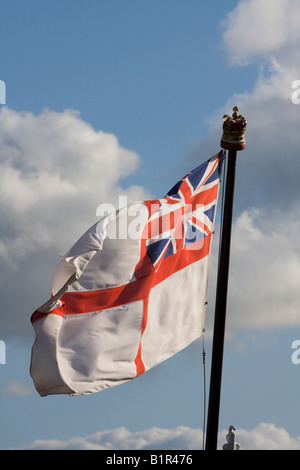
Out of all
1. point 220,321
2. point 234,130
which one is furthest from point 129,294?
point 234,130

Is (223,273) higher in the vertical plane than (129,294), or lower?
higher

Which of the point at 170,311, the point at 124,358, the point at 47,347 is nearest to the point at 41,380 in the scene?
the point at 47,347

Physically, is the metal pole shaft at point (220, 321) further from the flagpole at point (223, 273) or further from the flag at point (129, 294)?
the flag at point (129, 294)

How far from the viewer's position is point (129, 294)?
2372cm

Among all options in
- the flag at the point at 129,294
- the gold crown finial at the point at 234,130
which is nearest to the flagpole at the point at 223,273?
the gold crown finial at the point at 234,130

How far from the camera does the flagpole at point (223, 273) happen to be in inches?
895

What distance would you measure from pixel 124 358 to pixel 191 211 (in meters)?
3.94

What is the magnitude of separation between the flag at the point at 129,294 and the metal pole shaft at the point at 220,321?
1209 mm

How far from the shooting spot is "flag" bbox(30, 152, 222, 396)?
22.4 m

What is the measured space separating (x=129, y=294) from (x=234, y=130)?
4.47 m

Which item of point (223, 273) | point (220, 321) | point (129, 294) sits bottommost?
point (220, 321)

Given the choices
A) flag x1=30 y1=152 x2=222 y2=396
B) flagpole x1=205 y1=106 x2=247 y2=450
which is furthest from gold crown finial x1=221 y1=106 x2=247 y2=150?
flag x1=30 y1=152 x2=222 y2=396

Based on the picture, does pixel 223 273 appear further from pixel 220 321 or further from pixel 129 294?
pixel 129 294

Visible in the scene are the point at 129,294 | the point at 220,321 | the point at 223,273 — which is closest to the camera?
the point at 220,321
